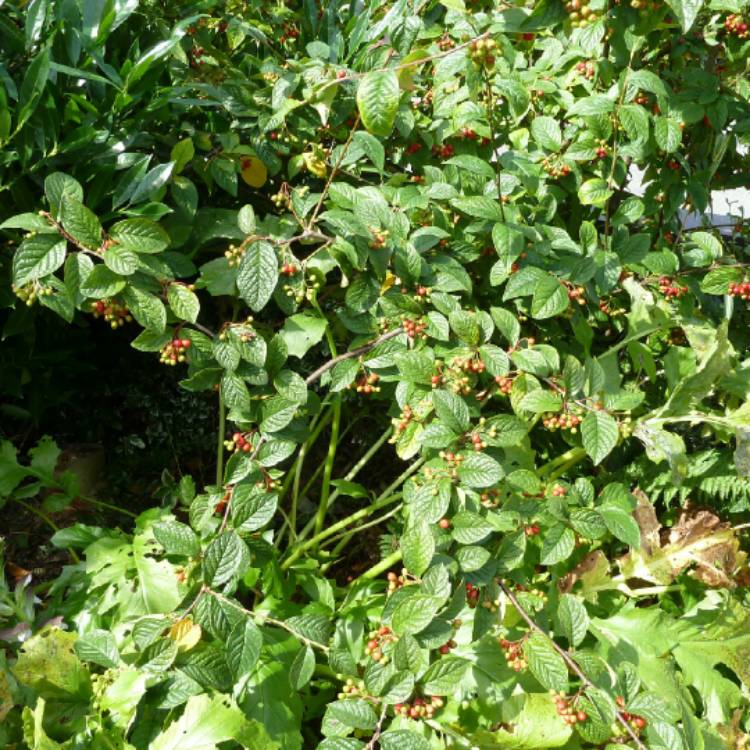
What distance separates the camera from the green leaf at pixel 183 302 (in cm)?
151

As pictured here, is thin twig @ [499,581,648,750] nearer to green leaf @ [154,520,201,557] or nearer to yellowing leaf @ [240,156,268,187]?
green leaf @ [154,520,201,557]

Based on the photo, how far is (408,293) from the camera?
1687 mm

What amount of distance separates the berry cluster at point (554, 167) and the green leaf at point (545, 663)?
1.02 meters

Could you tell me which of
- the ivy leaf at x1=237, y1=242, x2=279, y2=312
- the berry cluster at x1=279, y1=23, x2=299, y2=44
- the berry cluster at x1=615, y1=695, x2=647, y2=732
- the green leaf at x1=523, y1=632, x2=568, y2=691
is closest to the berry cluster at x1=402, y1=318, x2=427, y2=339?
the ivy leaf at x1=237, y1=242, x2=279, y2=312

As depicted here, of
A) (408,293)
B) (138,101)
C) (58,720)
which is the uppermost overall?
(138,101)

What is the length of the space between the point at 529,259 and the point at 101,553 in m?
1.13

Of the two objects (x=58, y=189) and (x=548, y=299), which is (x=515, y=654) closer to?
(x=548, y=299)

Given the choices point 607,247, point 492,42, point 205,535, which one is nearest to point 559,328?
point 607,247

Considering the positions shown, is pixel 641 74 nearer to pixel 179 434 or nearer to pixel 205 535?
pixel 205 535

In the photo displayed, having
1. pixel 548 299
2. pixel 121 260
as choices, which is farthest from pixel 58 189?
pixel 548 299

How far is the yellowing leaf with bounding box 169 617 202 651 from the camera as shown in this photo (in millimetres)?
1428

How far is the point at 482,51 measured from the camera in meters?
1.44

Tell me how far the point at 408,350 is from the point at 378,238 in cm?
22

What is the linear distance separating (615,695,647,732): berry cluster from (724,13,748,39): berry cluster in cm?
147
